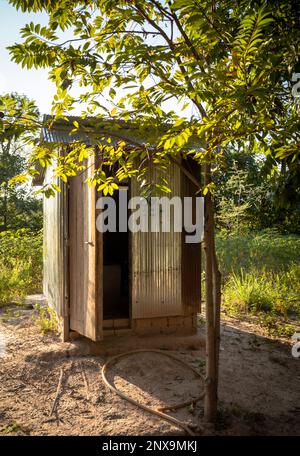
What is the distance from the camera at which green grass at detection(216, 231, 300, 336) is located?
707 cm

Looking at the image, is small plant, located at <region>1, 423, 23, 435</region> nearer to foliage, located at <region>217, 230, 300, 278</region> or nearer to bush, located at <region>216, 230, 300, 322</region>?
bush, located at <region>216, 230, 300, 322</region>

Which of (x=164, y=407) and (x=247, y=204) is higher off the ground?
(x=247, y=204)

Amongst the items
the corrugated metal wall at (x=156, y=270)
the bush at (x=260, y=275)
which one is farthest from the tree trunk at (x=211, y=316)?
the bush at (x=260, y=275)

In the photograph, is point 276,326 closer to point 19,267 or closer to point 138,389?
point 138,389

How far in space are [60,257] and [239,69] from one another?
4.21m

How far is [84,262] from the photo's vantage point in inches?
194

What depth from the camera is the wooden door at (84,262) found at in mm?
4531

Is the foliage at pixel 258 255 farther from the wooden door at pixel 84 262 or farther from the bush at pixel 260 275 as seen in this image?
the wooden door at pixel 84 262

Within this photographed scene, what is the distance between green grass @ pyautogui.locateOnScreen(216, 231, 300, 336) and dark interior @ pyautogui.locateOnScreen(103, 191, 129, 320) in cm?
222

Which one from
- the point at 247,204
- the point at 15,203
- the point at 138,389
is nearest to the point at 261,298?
the point at 138,389

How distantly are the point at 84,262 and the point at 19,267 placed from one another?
5.26 metres

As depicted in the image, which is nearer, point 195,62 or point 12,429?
point 195,62

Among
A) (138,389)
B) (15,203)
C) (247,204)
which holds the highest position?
(15,203)

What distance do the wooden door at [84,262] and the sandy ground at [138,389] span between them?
54 centimetres
